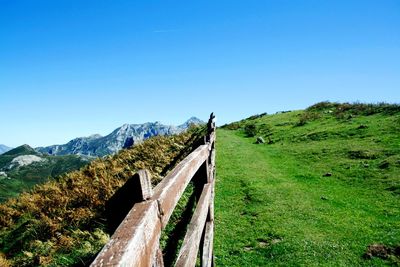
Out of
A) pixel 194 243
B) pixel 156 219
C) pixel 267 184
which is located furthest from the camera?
pixel 267 184

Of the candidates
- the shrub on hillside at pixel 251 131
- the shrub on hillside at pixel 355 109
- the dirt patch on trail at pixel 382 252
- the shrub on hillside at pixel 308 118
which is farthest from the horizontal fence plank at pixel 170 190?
the shrub on hillside at pixel 308 118

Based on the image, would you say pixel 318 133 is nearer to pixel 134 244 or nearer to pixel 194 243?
pixel 194 243

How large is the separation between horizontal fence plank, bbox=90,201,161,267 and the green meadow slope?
6911 millimetres

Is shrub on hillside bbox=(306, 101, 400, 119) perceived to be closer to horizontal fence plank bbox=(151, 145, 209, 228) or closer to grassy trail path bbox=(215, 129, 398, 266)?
grassy trail path bbox=(215, 129, 398, 266)

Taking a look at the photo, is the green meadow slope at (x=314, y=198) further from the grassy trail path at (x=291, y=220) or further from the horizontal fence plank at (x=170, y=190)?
the horizontal fence plank at (x=170, y=190)

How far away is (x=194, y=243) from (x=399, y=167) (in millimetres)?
15988

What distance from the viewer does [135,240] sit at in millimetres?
1906

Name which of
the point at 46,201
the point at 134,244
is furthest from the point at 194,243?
the point at 46,201

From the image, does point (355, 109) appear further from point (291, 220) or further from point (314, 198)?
point (291, 220)

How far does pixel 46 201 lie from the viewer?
40.0 ft

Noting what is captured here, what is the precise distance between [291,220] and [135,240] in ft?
34.5

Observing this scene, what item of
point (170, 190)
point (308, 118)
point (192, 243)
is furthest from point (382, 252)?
point (308, 118)

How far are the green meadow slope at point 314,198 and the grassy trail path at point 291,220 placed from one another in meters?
0.03

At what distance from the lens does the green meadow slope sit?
9.17 meters
